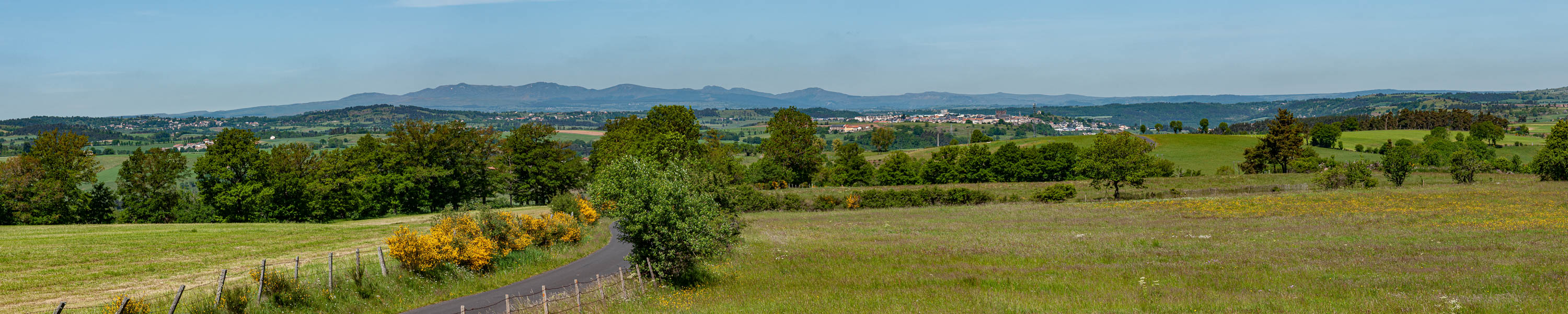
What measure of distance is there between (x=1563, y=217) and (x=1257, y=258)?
72.4 feet

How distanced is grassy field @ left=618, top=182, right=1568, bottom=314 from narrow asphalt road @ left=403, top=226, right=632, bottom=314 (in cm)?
496

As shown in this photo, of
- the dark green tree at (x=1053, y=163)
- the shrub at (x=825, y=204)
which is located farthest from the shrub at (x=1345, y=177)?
the shrub at (x=825, y=204)

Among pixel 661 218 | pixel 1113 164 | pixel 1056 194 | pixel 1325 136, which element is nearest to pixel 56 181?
pixel 661 218

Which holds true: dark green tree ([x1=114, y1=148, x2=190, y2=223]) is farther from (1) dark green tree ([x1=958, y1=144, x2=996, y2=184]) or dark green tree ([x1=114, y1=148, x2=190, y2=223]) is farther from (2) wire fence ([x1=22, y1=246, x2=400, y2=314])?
(1) dark green tree ([x1=958, y1=144, x2=996, y2=184])

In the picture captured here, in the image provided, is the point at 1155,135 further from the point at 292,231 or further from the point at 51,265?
the point at 51,265

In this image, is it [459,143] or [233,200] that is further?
[459,143]

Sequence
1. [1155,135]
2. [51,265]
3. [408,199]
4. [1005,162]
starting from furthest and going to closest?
[1155,135], [1005,162], [408,199], [51,265]

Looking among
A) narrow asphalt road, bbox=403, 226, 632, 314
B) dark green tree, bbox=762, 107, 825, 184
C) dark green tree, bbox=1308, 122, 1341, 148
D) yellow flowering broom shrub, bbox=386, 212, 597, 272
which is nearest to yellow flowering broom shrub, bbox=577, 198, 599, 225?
narrow asphalt road, bbox=403, 226, 632, 314

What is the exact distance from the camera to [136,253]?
33250mm

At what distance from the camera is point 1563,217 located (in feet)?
116

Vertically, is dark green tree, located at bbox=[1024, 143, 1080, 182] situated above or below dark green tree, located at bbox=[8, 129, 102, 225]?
below

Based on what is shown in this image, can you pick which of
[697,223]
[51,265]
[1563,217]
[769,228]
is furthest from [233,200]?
[1563,217]

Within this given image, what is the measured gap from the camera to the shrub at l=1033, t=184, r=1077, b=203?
72562 mm

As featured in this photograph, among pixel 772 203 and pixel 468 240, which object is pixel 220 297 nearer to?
pixel 468 240
